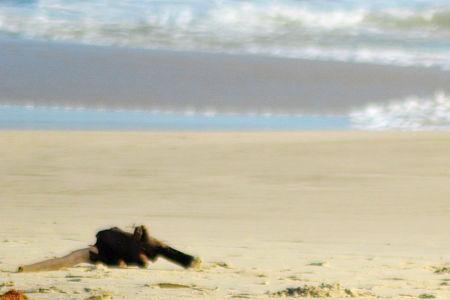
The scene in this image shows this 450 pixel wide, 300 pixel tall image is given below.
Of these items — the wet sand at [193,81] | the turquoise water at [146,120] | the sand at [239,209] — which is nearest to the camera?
the sand at [239,209]

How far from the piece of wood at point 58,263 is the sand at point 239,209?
0.16ft

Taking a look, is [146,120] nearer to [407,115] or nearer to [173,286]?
[407,115]

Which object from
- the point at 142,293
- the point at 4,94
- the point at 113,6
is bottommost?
the point at 142,293

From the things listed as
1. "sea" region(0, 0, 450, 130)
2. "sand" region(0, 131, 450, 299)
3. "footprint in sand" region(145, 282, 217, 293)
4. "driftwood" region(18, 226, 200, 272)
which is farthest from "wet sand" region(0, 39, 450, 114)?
"footprint in sand" region(145, 282, 217, 293)

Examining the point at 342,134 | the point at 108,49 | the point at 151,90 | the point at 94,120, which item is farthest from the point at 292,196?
the point at 108,49

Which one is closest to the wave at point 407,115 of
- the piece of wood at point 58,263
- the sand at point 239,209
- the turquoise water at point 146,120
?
the turquoise water at point 146,120

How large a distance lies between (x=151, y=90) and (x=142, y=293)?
31.2 ft

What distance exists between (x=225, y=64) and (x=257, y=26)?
4.43 meters

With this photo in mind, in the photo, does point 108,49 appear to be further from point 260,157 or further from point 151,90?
point 260,157

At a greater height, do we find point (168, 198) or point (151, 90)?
point (151, 90)

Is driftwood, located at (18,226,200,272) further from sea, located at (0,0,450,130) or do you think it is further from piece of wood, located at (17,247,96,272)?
sea, located at (0,0,450,130)

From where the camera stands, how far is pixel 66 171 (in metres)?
9.05

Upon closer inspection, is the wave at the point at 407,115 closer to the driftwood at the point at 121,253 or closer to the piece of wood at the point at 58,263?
the driftwood at the point at 121,253

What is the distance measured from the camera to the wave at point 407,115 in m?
11.8
